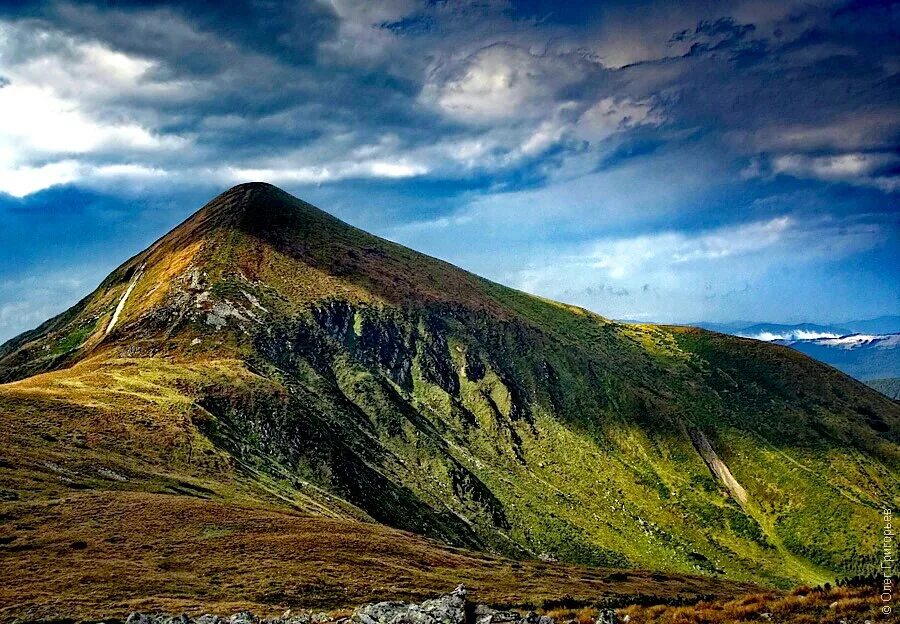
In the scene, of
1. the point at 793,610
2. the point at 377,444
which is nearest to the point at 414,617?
the point at 793,610

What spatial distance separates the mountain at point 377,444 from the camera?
77.8m

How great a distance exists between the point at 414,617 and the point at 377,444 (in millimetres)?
112473

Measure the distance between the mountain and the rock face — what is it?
39.5 ft

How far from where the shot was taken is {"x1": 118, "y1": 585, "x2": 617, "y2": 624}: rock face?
27.2 metres

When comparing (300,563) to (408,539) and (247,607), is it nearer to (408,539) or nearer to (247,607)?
(247,607)

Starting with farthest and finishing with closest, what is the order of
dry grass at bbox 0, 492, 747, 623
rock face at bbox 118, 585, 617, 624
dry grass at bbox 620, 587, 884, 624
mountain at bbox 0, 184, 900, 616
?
mountain at bbox 0, 184, 900, 616, dry grass at bbox 0, 492, 747, 623, rock face at bbox 118, 585, 617, 624, dry grass at bbox 620, 587, 884, 624

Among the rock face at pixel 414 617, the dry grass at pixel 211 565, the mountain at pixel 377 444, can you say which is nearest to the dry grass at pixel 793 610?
the rock face at pixel 414 617

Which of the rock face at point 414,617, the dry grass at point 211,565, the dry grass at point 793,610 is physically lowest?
the dry grass at point 211,565

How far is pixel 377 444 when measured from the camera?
138000 mm

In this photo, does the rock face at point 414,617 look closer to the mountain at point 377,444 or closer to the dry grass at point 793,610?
the dry grass at point 793,610

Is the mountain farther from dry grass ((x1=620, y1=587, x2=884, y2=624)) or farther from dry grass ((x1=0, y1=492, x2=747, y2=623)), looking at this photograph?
dry grass ((x1=620, y1=587, x2=884, y2=624))

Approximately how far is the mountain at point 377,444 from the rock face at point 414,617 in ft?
39.5

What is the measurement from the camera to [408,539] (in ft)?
245

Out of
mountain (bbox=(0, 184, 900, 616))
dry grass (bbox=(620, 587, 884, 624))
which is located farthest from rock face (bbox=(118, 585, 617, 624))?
mountain (bbox=(0, 184, 900, 616))
